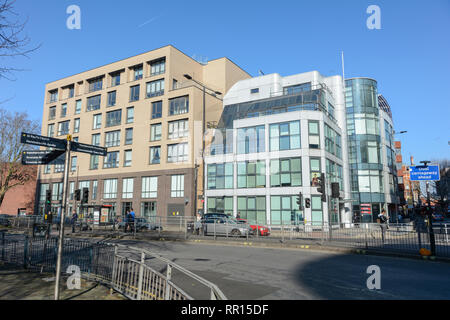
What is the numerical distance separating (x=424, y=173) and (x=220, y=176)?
2260 cm

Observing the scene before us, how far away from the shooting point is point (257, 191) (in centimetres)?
3134

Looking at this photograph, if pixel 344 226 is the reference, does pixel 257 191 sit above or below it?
above

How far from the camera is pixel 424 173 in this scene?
43.8 ft

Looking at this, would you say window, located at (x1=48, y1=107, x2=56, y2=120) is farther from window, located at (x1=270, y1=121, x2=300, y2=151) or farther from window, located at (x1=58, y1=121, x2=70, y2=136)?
window, located at (x1=270, y1=121, x2=300, y2=151)

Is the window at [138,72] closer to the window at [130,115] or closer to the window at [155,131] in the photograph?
the window at [130,115]

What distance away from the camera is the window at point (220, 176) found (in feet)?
109

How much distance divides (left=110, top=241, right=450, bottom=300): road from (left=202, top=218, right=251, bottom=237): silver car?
7332 mm

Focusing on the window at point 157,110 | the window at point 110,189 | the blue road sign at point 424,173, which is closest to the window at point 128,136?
the window at point 157,110

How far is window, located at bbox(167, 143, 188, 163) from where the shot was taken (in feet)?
121

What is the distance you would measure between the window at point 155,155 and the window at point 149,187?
7.29ft

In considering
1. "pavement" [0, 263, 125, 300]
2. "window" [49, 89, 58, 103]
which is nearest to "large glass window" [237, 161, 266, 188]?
"pavement" [0, 263, 125, 300]
